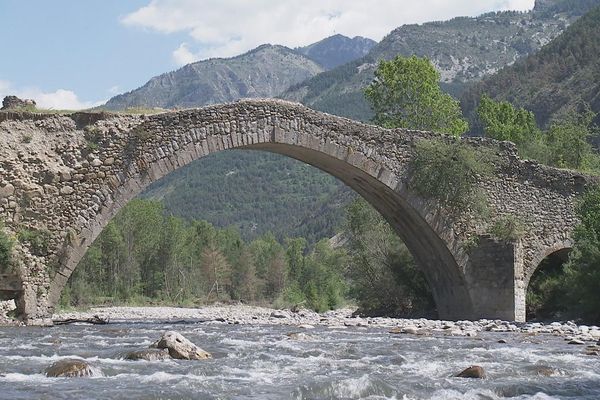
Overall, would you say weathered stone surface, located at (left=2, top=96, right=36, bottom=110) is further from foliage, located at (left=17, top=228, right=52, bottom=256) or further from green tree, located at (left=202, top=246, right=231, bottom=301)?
green tree, located at (left=202, top=246, right=231, bottom=301)

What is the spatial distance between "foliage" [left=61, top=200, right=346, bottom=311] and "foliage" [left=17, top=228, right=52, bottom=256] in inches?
890

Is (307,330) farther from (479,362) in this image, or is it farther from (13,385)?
(13,385)

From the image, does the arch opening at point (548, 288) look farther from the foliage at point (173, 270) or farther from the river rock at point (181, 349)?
the foliage at point (173, 270)

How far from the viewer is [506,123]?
128 feet

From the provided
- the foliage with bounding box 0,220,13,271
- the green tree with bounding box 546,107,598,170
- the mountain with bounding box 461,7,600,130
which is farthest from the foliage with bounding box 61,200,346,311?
the mountain with bounding box 461,7,600,130

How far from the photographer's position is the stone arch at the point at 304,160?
17.5 metres

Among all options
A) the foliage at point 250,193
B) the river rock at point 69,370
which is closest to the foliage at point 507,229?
the river rock at point 69,370

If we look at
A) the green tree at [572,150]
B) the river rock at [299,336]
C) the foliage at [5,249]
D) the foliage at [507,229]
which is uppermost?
the green tree at [572,150]

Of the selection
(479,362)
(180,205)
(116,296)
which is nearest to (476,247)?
(479,362)

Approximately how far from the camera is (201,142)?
18375mm

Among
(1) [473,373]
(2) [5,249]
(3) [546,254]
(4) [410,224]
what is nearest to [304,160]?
(4) [410,224]

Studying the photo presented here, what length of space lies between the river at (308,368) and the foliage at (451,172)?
19.3ft

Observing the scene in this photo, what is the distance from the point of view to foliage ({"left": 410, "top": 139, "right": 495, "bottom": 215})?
21.0 meters

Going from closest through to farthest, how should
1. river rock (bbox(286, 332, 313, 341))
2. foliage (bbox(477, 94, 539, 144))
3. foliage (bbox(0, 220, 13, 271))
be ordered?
1. river rock (bbox(286, 332, 313, 341))
2. foliage (bbox(0, 220, 13, 271))
3. foliage (bbox(477, 94, 539, 144))
